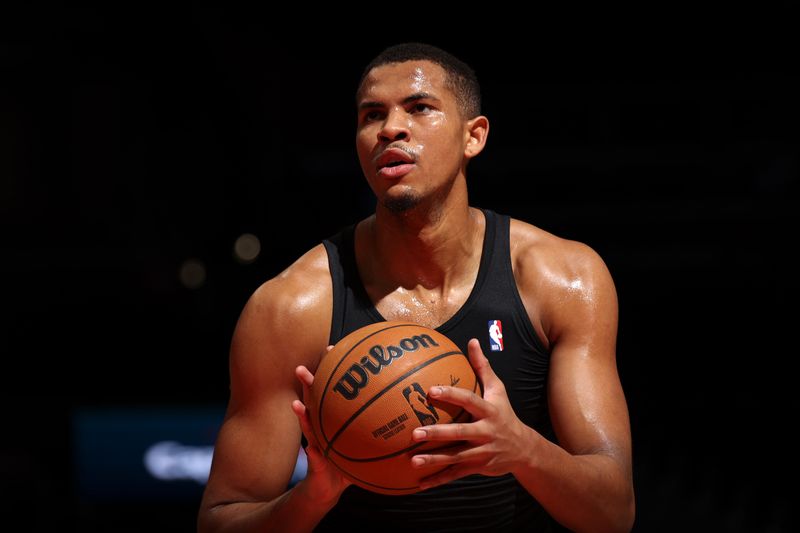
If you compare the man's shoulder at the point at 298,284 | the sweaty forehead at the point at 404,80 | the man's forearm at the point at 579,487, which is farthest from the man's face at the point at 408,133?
the man's forearm at the point at 579,487

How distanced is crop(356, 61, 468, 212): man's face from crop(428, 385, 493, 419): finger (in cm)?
94

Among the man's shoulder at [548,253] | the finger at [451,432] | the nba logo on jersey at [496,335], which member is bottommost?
the finger at [451,432]

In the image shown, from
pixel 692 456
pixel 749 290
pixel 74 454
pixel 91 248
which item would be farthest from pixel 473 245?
pixel 91 248

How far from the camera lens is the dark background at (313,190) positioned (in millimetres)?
7754

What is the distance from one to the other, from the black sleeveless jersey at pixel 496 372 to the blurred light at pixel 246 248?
19.7 feet

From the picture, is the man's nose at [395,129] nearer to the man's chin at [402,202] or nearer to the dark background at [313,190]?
the man's chin at [402,202]

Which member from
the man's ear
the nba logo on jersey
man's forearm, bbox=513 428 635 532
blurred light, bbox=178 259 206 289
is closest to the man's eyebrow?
the man's ear

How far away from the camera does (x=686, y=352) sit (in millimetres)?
8891

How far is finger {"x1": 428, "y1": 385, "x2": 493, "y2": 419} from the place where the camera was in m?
2.11

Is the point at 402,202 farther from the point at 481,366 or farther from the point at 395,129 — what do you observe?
the point at 481,366

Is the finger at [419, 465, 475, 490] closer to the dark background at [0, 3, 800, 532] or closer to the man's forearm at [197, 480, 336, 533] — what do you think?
the man's forearm at [197, 480, 336, 533]

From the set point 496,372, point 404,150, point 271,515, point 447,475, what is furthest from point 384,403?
point 404,150

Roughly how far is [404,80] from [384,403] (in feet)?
3.86

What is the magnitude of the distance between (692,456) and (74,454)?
4783 millimetres
